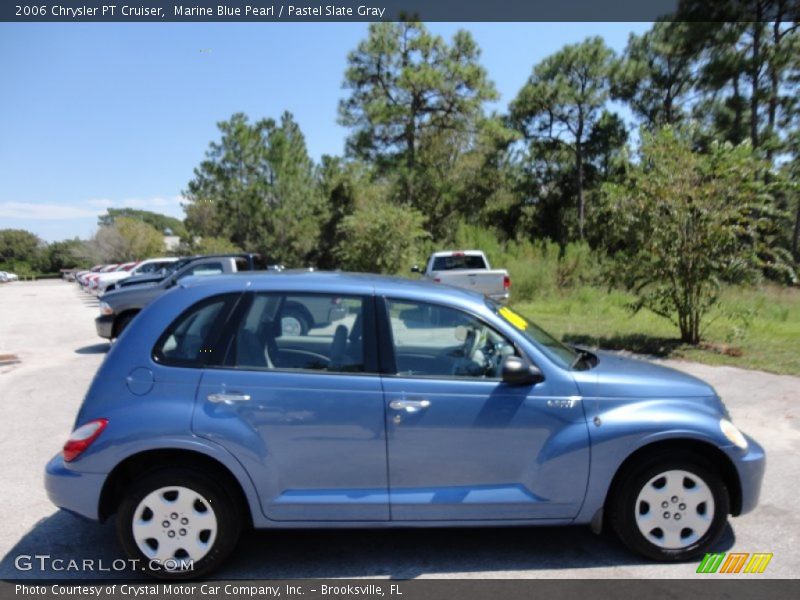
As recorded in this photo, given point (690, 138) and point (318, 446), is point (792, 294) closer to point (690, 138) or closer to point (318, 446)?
point (690, 138)

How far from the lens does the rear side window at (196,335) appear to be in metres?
3.62

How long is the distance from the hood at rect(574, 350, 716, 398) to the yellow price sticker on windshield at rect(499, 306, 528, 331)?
45 cm

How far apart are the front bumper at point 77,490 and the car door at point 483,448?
166 cm

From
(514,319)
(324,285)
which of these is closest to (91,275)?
(324,285)

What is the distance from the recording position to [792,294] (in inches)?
771

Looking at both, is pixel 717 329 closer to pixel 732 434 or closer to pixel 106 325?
pixel 732 434

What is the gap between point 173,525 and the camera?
3480 mm

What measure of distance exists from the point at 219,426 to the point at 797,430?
5962mm

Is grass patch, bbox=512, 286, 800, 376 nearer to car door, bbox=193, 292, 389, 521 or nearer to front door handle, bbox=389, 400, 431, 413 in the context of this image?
front door handle, bbox=389, 400, 431, 413

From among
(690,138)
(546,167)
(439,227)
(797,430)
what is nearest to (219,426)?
(797,430)

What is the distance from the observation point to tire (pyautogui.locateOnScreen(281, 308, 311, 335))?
386 cm

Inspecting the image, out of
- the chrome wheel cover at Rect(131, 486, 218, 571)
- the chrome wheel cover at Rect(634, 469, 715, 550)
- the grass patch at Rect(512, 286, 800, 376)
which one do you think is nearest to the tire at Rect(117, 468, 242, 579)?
the chrome wheel cover at Rect(131, 486, 218, 571)

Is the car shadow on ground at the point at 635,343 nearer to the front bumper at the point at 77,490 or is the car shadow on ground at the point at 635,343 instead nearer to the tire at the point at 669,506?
the tire at the point at 669,506

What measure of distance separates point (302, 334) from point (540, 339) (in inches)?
60.8
